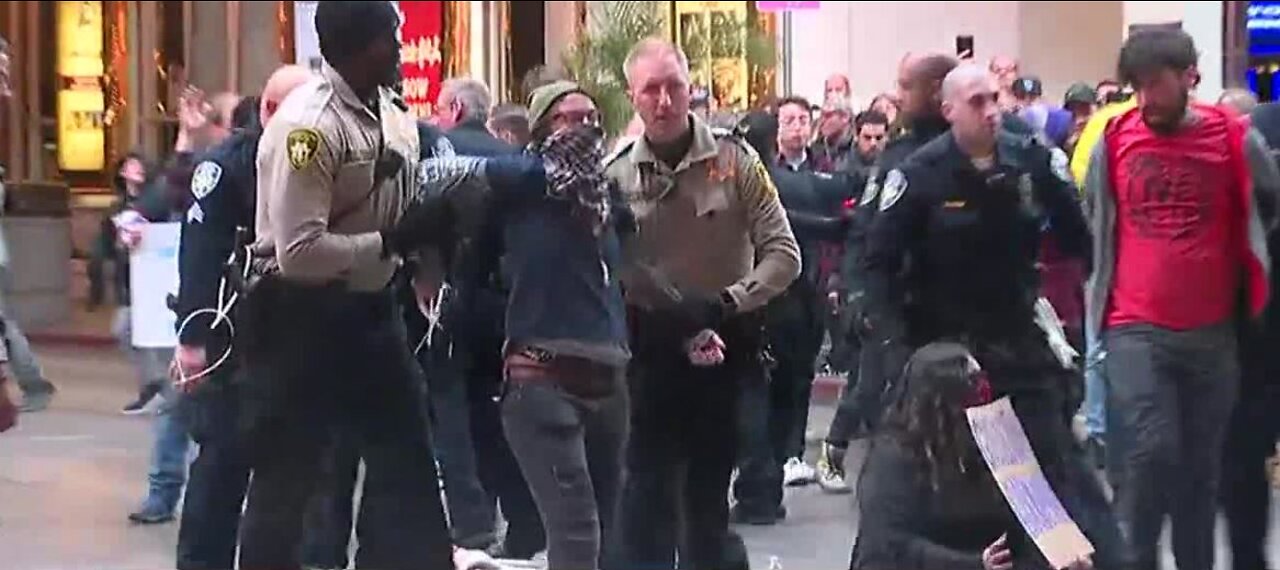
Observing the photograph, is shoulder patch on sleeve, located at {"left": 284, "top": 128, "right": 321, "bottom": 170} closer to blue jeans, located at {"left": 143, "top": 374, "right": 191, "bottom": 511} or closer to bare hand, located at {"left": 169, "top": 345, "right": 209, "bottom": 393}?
bare hand, located at {"left": 169, "top": 345, "right": 209, "bottom": 393}

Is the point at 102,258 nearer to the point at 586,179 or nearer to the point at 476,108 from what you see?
the point at 476,108

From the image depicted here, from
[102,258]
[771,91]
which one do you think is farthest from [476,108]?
[102,258]

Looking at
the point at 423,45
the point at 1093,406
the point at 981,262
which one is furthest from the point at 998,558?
the point at 423,45

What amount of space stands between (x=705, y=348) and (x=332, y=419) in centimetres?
142

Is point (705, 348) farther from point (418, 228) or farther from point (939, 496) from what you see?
point (418, 228)

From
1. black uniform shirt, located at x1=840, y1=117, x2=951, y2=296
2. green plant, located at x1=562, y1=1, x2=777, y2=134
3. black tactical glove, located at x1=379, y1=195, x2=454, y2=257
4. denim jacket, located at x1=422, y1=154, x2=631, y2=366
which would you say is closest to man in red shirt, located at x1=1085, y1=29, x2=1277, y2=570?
black uniform shirt, located at x1=840, y1=117, x2=951, y2=296

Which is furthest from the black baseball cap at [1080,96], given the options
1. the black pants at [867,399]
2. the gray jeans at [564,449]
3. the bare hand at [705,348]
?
the gray jeans at [564,449]

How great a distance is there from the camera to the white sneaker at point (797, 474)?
1099 cm

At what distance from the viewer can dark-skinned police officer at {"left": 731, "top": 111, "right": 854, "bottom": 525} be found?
32.0 feet

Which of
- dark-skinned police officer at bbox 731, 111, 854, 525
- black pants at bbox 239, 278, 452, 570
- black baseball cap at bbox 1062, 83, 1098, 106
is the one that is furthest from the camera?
black baseball cap at bbox 1062, 83, 1098, 106

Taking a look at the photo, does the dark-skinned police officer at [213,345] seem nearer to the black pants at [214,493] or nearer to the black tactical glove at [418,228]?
the black pants at [214,493]

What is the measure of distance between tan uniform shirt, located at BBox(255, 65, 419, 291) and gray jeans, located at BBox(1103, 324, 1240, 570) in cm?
233

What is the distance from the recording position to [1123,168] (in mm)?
6828

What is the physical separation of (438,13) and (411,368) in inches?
673
